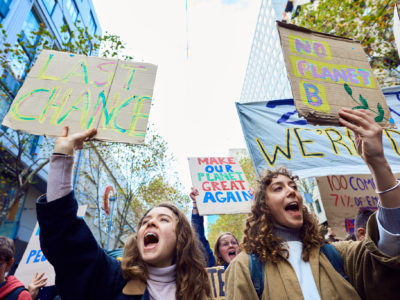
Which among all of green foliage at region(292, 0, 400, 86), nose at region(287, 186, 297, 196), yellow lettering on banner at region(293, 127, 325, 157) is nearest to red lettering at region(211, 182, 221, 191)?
yellow lettering on banner at region(293, 127, 325, 157)

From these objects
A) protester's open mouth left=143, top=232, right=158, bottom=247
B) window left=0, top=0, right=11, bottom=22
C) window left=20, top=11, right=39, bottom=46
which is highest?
window left=20, top=11, right=39, bottom=46

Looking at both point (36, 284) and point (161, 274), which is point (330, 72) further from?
point (36, 284)

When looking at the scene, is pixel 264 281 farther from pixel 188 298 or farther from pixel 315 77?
pixel 315 77

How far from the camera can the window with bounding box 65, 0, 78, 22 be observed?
16.3 meters

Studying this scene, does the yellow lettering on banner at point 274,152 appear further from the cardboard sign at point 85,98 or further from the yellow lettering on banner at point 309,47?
the cardboard sign at point 85,98

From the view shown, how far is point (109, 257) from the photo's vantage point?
1.63 meters

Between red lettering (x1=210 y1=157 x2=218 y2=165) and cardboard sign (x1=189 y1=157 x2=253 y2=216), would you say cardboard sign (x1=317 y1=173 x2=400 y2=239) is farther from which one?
red lettering (x1=210 y1=157 x2=218 y2=165)

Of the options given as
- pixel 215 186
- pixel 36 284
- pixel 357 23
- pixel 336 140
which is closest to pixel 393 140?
pixel 336 140

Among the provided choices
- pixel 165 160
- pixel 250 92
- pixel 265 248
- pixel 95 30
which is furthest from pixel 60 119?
pixel 250 92

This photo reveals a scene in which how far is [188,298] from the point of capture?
1661 mm

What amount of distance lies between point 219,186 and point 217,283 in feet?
5.48

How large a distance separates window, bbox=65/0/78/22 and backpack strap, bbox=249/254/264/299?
1899cm

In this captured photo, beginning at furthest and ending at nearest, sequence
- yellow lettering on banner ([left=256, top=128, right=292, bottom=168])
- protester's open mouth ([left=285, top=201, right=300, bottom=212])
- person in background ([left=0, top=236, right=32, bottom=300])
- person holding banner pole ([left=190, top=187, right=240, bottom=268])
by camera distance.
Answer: person holding banner pole ([left=190, top=187, right=240, bottom=268]) → yellow lettering on banner ([left=256, top=128, right=292, bottom=168]) → person in background ([left=0, top=236, right=32, bottom=300]) → protester's open mouth ([left=285, top=201, right=300, bottom=212])

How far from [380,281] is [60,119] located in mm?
2139
